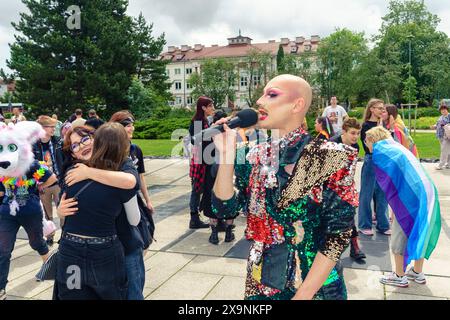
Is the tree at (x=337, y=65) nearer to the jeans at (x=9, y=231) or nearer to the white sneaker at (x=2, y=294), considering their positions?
the jeans at (x=9, y=231)

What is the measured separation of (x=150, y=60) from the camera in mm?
43531

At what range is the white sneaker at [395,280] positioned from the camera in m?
4.30

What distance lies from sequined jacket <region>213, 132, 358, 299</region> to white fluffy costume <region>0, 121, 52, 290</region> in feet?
9.37

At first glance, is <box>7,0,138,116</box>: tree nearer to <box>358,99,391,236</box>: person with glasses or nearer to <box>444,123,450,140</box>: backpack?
<box>444,123,450,140</box>: backpack

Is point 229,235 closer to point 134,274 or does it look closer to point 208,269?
point 208,269

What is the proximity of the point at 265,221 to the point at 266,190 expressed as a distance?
0.15 meters

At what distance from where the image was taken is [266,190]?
195cm

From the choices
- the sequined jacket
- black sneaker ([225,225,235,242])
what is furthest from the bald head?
black sneaker ([225,225,235,242])

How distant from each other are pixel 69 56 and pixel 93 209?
110 ft

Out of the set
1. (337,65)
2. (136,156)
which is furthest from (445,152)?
(337,65)

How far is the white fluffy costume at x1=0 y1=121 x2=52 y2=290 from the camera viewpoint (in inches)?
156

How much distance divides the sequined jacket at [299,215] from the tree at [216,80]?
2328 inches
